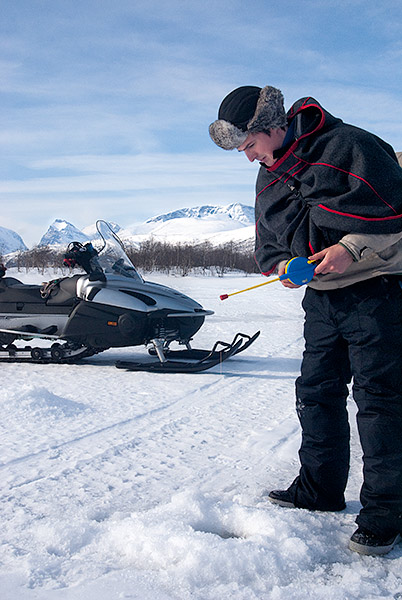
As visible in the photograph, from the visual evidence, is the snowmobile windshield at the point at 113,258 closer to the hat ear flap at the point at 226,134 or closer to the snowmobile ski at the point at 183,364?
the snowmobile ski at the point at 183,364

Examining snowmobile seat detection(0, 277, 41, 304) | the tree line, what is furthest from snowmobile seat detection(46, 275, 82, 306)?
the tree line

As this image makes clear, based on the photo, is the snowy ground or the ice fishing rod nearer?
the snowy ground

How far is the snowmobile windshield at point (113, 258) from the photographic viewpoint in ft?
17.1

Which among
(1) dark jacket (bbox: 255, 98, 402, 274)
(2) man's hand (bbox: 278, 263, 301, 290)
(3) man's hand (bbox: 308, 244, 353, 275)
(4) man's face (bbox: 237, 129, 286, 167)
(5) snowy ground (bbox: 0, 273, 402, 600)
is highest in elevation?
(4) man's face (bbox: 237, 129, 286, 167)

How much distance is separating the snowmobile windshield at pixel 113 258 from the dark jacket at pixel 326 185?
3.33m

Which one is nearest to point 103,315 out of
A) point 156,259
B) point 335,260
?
point 335,260

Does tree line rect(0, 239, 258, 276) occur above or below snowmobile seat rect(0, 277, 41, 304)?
above

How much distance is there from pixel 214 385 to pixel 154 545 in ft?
9.04

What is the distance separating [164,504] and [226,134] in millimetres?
1380

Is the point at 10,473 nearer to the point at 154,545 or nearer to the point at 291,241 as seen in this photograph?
the point at 154,545

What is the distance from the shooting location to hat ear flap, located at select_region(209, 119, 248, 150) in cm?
193

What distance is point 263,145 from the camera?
1933 millimetres

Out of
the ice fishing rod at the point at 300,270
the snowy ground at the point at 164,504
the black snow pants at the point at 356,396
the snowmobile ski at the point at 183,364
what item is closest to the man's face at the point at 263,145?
the ice fishing rod at the point at 300,270

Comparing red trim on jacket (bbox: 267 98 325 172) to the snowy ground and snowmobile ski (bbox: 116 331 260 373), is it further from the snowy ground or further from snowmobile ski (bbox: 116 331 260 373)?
snowmobile ski (bbox: 116 331 260 373)
